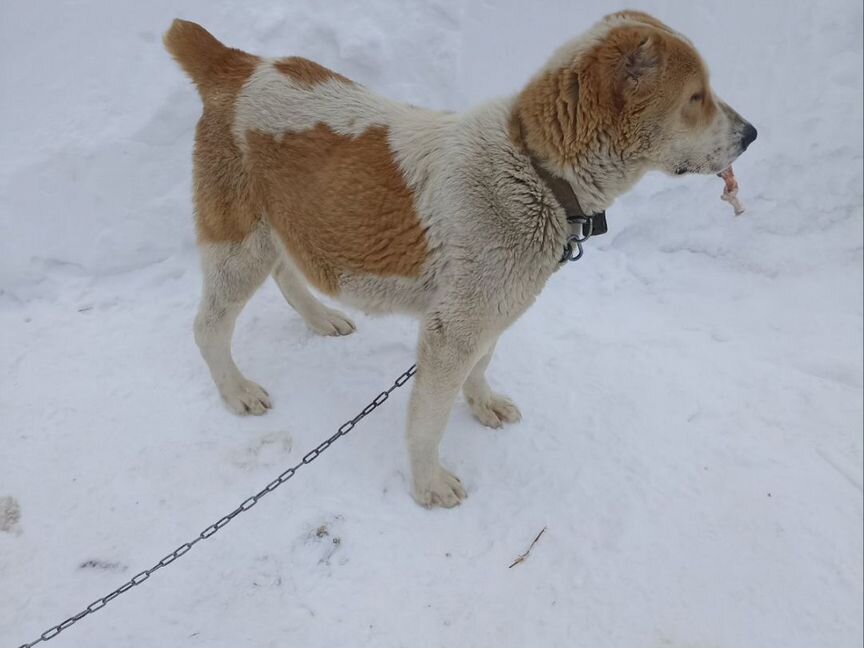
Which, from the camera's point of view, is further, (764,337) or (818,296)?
(818,296)

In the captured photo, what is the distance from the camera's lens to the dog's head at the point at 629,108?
96.1 inches

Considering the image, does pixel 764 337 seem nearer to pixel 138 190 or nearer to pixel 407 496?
pixel 407 496

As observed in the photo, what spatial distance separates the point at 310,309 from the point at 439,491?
58.7 inches

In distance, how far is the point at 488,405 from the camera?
3.79 metres

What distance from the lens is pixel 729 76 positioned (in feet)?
18.0

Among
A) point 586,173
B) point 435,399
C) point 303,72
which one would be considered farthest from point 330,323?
point 586,173

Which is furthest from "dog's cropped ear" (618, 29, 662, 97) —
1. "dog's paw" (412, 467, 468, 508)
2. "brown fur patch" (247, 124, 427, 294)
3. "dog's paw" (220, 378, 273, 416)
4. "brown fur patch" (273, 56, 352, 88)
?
"dog's paw" (220, 378, 273, 416)

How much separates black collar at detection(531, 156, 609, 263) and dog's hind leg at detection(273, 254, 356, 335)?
71.7 inches

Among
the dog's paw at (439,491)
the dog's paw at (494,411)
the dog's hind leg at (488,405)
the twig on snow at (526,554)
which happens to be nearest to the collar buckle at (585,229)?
the dog's hind leg at (488,405)

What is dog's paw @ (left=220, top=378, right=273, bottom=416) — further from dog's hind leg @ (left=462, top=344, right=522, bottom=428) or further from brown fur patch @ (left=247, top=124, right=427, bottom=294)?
dog's hind leg @ (left=462, top=344, right=522, bottom=428)

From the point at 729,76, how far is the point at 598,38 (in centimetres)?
368

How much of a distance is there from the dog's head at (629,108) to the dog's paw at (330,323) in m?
1.98

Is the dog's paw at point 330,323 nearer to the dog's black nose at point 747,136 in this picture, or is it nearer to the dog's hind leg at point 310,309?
the dog's hind leg at point 310,309

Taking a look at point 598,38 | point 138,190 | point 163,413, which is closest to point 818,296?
point 598,38
